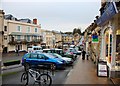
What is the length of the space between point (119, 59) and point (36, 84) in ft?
18.9

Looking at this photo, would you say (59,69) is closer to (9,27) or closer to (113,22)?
(113,22)

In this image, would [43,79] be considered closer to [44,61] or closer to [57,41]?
[44,61]

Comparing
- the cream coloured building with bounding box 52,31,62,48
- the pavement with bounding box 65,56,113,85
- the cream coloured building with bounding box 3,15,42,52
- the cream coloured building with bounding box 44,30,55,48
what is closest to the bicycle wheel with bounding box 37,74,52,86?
the pavement with bounding box 65,56,113,85

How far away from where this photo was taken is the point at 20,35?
6575 centimetres

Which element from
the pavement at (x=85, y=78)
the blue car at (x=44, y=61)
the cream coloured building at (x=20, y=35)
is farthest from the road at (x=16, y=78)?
the cream coloured building at (x=20, y=35)

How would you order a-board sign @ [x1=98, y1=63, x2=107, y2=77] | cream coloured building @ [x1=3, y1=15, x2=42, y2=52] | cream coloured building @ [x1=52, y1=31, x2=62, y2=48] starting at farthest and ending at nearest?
cream coloured building @ [x1=52, y1=31, x2=62, y2=48], cream coloured building @ [x1=3, y1=15, x2=42, y2=52], a-board sign @ [x1=98, y1=63, x2=107, y2=77]

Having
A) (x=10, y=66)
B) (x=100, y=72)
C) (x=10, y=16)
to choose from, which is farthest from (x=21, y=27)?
(x=100, y=72)

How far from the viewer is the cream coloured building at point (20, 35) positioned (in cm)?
5938

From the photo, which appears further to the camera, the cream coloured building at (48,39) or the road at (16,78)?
the cream coloured building at (48,39)

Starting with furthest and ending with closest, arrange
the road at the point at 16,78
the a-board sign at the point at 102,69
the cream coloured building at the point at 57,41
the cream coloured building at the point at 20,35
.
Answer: the cream coloured building at the point at 57,41 < the cream coloured building at the point at 20,35 < the a-board sign at the point at 102,69 < the road at the point at 16,78

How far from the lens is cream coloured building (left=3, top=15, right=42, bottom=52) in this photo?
59375mm

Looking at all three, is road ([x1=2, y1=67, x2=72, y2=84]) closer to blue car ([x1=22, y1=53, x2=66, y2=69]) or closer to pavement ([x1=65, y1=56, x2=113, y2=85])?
pavement ([x1=65, y1=56, x2=113, y2=85])

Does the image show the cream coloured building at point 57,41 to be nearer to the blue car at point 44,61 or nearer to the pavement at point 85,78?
the blue car at point 44,61

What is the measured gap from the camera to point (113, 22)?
14.6 meters
